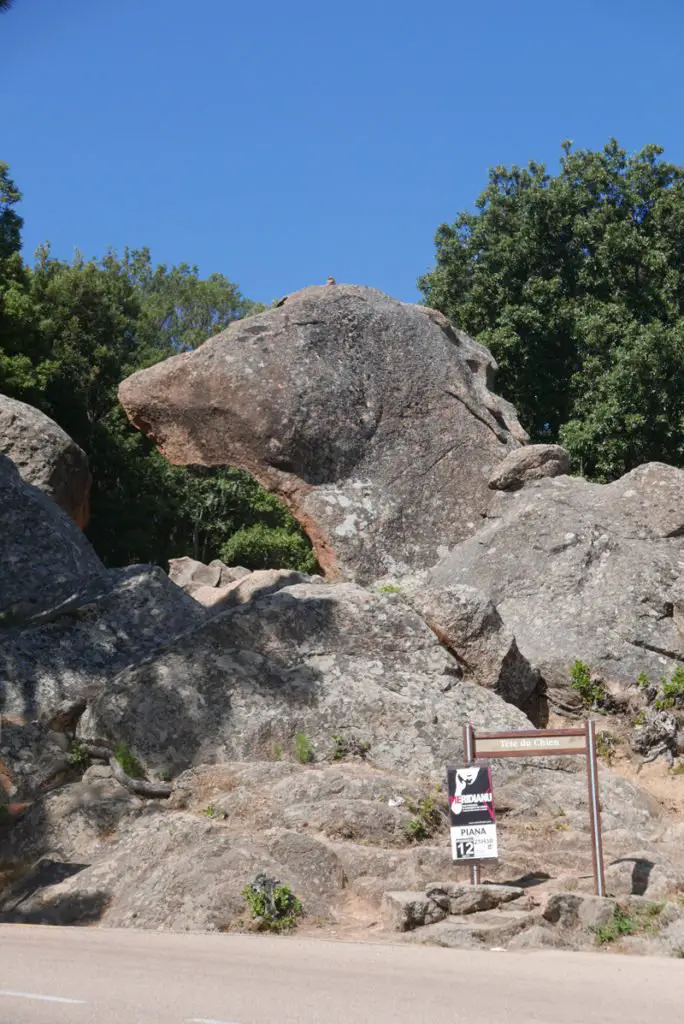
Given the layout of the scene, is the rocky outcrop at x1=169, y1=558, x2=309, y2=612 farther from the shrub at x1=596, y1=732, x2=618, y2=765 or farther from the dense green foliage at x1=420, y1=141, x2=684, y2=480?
the dense green foliage at x1=420, y1=141, x2=684, y2=480

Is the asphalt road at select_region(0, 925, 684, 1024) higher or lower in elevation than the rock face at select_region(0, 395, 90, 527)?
lower

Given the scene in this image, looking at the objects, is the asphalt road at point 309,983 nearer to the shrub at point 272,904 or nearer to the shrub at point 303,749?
the shrub at point 272,904

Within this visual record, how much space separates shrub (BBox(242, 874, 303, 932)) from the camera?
8.87m

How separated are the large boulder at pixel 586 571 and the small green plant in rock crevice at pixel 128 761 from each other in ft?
13.3

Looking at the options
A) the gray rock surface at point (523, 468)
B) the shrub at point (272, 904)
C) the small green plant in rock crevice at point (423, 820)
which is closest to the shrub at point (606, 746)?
the small green plant in rock crevice at point (423, 820)

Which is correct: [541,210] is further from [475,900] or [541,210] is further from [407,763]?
[475,900]

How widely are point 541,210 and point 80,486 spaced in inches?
579

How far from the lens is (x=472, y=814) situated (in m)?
Answer: 9.46

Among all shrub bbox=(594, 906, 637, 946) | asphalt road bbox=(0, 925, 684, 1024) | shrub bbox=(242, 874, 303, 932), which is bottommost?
asphalt road bbox=(0, 925, 684, 1024)

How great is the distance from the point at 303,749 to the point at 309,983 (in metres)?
5.24

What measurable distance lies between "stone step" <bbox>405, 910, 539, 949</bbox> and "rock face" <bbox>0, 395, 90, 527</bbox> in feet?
44.6

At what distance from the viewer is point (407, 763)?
11961 millimetres

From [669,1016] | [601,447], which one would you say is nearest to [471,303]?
[601,447]

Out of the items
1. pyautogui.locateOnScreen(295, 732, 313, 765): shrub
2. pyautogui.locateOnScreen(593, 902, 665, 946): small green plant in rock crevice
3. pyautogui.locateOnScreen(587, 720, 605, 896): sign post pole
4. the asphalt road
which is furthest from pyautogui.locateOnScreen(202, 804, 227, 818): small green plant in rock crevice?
pyautogui.locateOnScreen(593, 902, 665, 946): small green plant in rock crevice
